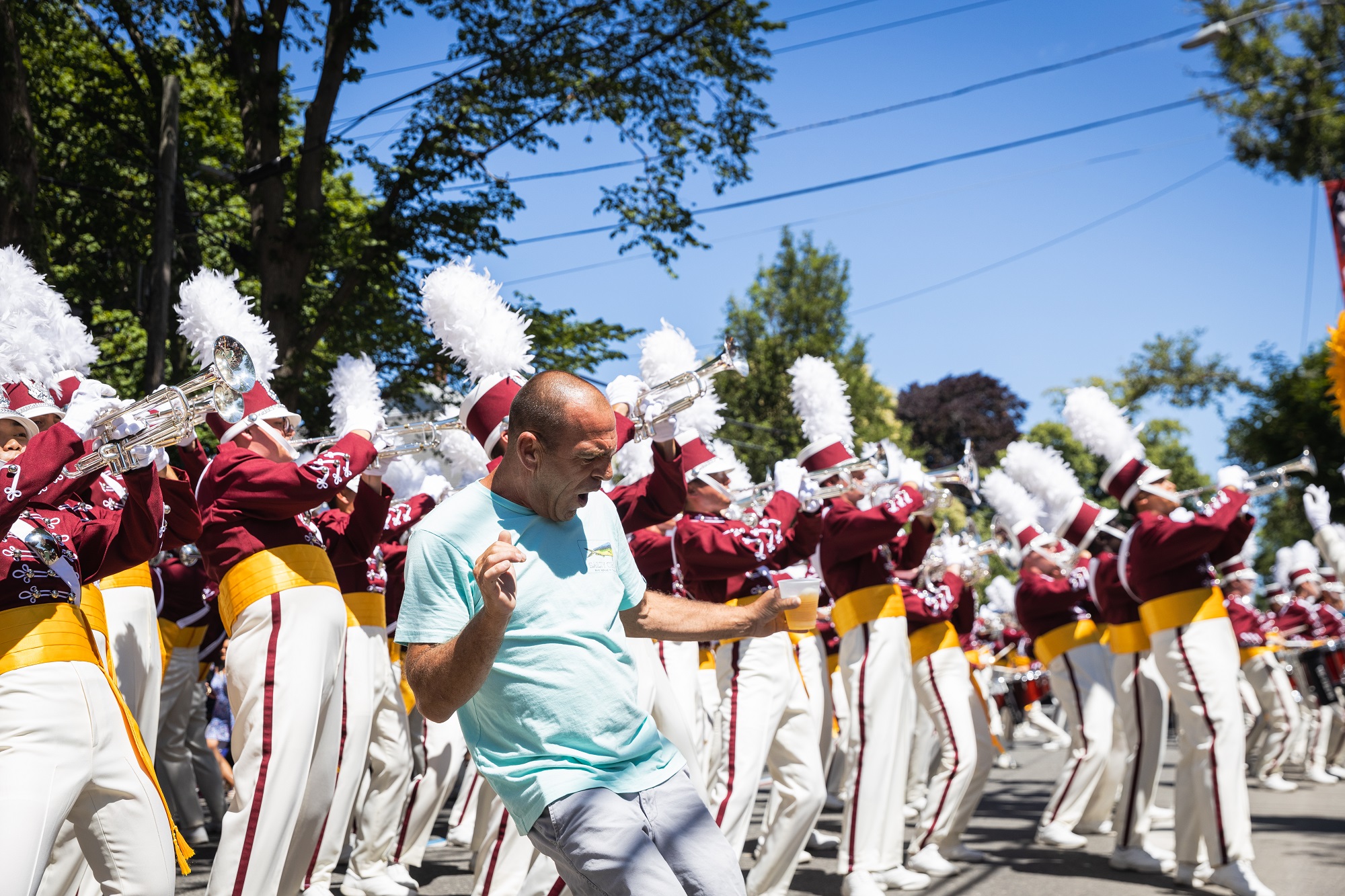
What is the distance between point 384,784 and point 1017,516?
5.43 m

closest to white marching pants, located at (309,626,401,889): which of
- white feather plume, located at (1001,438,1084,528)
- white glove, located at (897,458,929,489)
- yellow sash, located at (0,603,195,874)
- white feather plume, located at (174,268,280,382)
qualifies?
yellow sash, located at (0,603,195,874)

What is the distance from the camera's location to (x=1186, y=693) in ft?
21.7

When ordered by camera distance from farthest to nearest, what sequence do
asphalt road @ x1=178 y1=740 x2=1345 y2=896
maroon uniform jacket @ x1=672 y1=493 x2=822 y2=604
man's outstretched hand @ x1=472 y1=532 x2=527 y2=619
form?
1. asphalt road @ x1=178 y1=740 x2=1345 y2=896
2. maroon uniform jacket @ x1=672 y1=493 x2=822 y2=604
3. man's outstretched hand @ x1=472 y1=532 x2=527 y2=619

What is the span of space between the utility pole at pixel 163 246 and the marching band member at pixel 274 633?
243 inches

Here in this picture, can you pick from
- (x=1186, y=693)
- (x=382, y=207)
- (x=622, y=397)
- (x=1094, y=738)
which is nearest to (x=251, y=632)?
(x=622, y=397)

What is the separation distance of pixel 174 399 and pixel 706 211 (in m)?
13.0

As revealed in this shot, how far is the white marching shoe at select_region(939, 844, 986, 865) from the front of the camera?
7.68 meters

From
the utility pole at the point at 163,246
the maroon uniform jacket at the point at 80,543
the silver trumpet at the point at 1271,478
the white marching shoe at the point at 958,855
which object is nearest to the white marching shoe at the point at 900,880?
the white marching shoe at the point at 958,855

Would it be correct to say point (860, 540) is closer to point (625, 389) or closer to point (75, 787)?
point (625, 389)

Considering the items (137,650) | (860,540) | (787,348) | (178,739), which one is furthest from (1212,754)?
(787,348)

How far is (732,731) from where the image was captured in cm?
605

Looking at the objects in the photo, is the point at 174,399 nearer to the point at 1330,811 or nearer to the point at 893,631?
the point at 893,631

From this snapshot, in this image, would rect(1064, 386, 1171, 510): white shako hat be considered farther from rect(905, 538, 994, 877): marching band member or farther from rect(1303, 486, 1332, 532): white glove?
rect(1303, 486, 1332, 532): white glove

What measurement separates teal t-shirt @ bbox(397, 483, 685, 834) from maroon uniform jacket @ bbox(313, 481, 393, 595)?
2870 mm
